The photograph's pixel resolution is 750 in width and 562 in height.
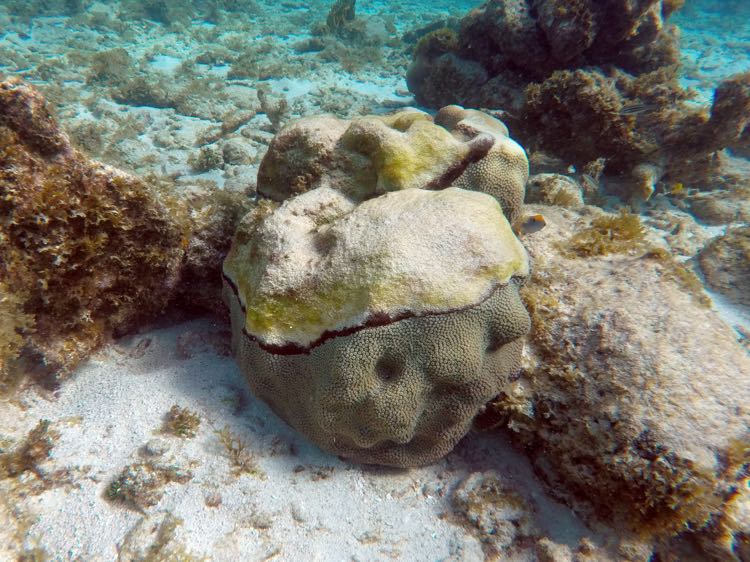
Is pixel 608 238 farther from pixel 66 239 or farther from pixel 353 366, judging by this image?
pixel 66 239

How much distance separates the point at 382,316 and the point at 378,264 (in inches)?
13.2

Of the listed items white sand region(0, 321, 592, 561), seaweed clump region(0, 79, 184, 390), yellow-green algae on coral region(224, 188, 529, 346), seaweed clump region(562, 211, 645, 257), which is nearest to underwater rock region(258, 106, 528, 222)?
yellow-green algae on coral region(224, 188, 529, 346)

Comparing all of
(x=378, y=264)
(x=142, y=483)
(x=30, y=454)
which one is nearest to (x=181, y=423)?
(x=142, y=483)

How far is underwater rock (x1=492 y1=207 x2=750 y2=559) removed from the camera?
7.28 ft

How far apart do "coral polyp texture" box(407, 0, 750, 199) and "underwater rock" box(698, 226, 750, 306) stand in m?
1.51

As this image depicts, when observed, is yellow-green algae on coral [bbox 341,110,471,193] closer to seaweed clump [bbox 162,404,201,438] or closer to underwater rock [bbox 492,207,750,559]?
underwater rock [bbox 492,207,750,559]

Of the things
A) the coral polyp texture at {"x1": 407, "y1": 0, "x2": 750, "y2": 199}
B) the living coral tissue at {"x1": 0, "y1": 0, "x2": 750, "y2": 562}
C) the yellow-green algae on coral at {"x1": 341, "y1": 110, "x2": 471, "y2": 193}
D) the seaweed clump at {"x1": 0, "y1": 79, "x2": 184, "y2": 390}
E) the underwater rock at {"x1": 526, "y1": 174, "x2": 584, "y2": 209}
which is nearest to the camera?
the living coral tissue at {"x1": 0, "y1": 0, "x2": 750, "y2": 562}

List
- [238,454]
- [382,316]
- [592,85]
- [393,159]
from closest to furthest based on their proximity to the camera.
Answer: [382,316], [238,454], [393,159], [592,85]

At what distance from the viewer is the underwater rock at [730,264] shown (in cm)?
459

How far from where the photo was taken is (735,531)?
2.17m

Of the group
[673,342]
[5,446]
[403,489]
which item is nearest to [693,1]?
[673,342]

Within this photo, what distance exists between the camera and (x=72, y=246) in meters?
2.64

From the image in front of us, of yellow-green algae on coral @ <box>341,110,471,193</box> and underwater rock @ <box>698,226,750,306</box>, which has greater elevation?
yellow-green algae on coral @ <box>341,110,471,193</box>

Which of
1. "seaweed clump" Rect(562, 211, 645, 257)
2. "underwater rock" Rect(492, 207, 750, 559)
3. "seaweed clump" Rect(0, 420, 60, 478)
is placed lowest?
"seaweed clump" Rect(0, 420, 60, 478)
